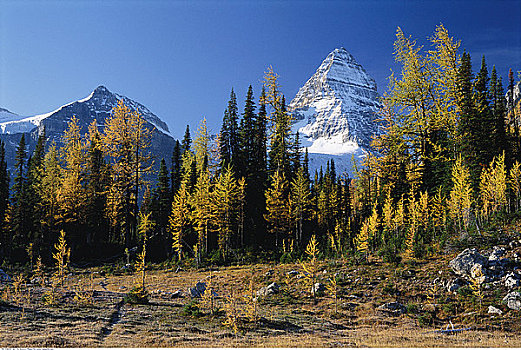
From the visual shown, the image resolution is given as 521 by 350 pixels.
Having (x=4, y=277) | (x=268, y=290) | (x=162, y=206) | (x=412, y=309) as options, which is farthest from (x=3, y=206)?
(x=412, y=309)

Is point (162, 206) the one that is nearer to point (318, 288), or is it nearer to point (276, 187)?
point (276, 187)

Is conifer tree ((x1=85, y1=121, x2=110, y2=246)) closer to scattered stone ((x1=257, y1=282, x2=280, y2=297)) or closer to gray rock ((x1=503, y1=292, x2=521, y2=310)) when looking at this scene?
scattered stone ((x1=257, y1=282, x2=280, y2=297))

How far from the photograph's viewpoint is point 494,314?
14.6m

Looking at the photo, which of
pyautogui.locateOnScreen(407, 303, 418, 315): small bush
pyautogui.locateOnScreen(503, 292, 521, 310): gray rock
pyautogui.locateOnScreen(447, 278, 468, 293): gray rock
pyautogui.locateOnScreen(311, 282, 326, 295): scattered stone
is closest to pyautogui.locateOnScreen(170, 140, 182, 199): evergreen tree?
pyautogui.locateOnScreen(311, 282, 326, 295): scattered stone

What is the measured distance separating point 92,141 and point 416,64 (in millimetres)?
37045

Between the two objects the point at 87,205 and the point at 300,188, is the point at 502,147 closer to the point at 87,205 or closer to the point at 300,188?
the point at 300,188

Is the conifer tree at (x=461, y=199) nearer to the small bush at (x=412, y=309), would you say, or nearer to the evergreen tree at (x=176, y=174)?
the small bush at (x=412, y=309)

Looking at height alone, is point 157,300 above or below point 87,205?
Answer: below

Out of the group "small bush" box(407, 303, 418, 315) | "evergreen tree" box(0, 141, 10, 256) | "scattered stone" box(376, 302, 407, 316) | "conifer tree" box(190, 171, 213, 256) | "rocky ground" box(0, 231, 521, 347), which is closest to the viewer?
"rocky ground" box(0, 231, 521, 347)

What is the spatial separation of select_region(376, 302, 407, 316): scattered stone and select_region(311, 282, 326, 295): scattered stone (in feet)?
13.0

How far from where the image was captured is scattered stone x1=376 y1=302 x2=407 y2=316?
54.0ft

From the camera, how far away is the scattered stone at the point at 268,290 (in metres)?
21.1

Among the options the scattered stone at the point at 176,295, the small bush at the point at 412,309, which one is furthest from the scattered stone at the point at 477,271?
the scattered stone at the point at 176,295

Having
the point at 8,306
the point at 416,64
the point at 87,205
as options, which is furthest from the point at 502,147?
the point at 87,205
